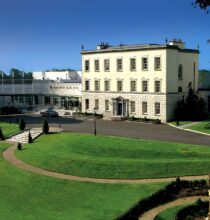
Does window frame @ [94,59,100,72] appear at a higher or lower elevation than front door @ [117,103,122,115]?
higher

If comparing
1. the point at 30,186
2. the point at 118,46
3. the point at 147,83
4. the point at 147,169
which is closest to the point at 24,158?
the point at 30,186

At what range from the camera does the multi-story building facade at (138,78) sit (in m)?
65.8

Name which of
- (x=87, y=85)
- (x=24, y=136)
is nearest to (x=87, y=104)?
(x=87, y=85)

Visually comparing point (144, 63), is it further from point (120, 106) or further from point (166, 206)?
point (166, 206)

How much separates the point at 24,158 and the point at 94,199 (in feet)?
47.6

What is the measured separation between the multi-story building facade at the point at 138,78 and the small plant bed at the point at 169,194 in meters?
32.3

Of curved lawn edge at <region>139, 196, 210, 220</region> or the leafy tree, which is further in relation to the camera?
the leafy tree

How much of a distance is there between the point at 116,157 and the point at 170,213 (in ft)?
46.0

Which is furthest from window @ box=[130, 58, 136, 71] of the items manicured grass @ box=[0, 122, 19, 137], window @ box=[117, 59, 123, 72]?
manicured grass @ box=[0, 122, 19, 137]

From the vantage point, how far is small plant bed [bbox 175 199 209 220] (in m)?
27.1

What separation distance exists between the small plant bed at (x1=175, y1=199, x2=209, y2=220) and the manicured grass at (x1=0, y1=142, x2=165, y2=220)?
322 cm

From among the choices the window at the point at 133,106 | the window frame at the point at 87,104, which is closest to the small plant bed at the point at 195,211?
the window at the point at 133,106

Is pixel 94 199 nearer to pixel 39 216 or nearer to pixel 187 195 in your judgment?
pixel 39 216

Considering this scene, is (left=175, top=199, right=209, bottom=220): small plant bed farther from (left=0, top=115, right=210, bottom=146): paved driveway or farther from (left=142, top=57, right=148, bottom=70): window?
(left=142, top=57, right=148, bottom=70): window
